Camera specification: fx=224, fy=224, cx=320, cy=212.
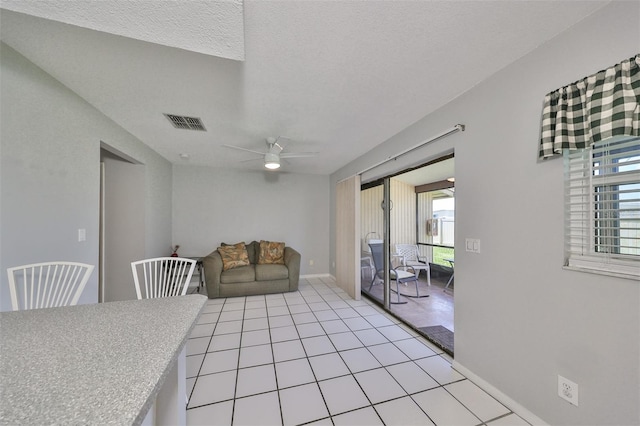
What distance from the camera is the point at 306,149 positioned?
11.2ft

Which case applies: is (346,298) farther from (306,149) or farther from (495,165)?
(495,165)

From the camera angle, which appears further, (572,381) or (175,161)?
(175,161)

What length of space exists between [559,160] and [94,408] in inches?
88.8

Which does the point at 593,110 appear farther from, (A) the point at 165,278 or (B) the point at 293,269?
(B) the point at 293,269

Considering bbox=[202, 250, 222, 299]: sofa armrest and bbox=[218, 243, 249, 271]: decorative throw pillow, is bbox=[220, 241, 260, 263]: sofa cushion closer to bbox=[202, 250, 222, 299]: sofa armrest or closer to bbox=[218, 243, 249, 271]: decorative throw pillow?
bbox=[218, 243, 249, 271]: decorative throw pillow

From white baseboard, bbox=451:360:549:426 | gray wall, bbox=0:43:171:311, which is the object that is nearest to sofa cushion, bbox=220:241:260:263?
gray wall, bbox=0:43:171:311

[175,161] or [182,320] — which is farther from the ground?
[175,161]

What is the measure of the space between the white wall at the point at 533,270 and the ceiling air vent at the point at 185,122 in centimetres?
261

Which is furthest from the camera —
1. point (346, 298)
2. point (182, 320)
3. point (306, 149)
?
point (346, 298)

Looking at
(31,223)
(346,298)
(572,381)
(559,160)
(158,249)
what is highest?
(559,160)

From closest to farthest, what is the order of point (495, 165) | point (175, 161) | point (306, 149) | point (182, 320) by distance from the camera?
point (182, 320) → point (495, 165) → point (306, 149) → point (175, 161)

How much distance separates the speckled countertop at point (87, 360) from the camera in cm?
49

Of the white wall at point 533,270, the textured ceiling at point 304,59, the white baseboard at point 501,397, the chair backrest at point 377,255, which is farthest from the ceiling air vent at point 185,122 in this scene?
the white baseboard at point 501,397

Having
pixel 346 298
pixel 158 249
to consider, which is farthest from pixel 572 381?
pixel 158 249
